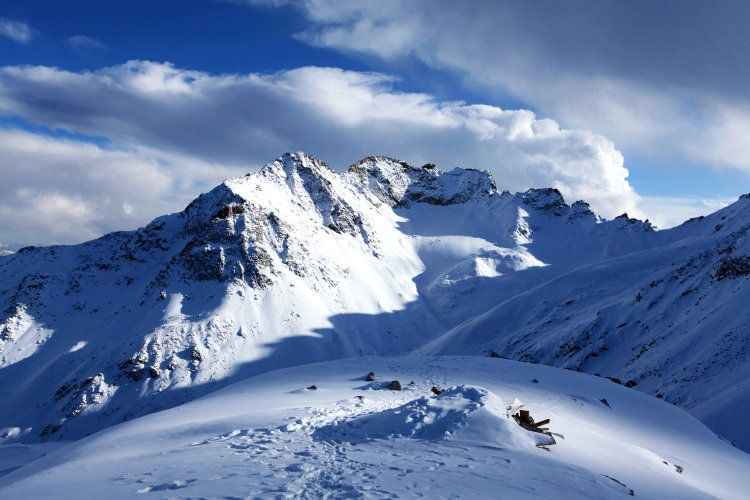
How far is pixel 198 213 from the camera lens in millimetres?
140125

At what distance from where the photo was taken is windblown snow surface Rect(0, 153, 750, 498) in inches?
582

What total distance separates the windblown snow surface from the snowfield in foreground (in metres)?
0.10

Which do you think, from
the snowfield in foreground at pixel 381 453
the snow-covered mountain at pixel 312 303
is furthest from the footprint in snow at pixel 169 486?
the snow-covered mountain at pixel 312 303

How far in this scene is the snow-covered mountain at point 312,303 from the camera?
237ft

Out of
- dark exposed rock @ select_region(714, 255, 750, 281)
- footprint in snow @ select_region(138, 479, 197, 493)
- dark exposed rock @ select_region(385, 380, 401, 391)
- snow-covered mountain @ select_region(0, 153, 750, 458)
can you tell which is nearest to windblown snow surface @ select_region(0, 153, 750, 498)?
footprint in snow @ select_region(138, 479, 197, 493)

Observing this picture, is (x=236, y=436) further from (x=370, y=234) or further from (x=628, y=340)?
(x=370, y=234)

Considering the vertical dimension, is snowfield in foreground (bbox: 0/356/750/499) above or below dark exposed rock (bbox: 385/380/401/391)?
below

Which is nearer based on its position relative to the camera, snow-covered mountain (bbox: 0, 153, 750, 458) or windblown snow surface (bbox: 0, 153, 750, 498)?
windblown snow surface (bbox: 0, 153, 750, 498)

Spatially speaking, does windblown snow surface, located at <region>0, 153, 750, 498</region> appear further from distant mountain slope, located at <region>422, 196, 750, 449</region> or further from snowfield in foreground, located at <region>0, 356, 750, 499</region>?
distant mountain slope, located at <region>422, 196, 750, 449</region>

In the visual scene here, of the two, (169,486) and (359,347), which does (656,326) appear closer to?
(359,347)

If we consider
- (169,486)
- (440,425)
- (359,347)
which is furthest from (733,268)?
(169,486)

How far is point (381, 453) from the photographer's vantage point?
1481 centimetres

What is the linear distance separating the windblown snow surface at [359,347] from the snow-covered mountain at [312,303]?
497 mm

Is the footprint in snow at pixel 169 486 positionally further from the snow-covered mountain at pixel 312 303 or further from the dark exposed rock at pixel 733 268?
the dark exposed rock at pixel 733 268
